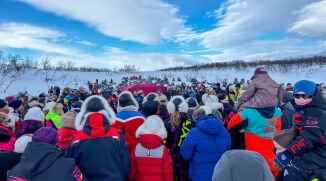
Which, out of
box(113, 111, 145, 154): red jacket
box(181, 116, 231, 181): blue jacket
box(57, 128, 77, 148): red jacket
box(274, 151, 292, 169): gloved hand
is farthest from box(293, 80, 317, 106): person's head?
box(57, 128, 77, 148): red jacket

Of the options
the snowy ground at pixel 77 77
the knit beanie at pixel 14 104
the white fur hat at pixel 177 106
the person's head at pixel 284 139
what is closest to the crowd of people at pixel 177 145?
the person's head at pixel 284 139

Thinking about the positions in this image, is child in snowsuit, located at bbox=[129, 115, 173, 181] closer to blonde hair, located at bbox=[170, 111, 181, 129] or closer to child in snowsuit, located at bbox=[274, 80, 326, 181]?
blonde hair, located at bbox=[170, 111, 181, 129]

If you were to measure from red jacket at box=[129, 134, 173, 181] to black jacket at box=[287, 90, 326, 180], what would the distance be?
140 centimetres

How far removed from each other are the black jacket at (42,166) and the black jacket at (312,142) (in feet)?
6.87

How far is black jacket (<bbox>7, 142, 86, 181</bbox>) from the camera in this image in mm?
1483

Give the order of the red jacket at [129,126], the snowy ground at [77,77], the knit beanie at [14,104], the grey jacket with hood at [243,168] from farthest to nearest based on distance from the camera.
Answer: the snowy ground at [77,77] → the knit beanie at [14,104] → the red jacket at [129,126] → the grey jacket with hood at [243,168]

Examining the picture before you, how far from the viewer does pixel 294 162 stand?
173 centimetres

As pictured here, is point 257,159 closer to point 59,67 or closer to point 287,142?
point 287,142

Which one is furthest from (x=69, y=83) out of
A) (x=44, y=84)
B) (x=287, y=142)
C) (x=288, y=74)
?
(x=288, y=74)

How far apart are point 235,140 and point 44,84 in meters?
24.5

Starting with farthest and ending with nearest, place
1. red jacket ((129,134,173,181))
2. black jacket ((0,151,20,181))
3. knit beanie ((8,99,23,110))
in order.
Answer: knit beanie ((8,99,23,110)) < red jacket ((129,134,173,181)) < black jacket ((0,151,20,181))

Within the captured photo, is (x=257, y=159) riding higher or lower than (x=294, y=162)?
higher

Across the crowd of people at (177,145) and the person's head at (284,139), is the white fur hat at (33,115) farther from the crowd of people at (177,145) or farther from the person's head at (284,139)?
the person's head at (284,139)

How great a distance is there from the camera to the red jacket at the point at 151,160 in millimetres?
2328
